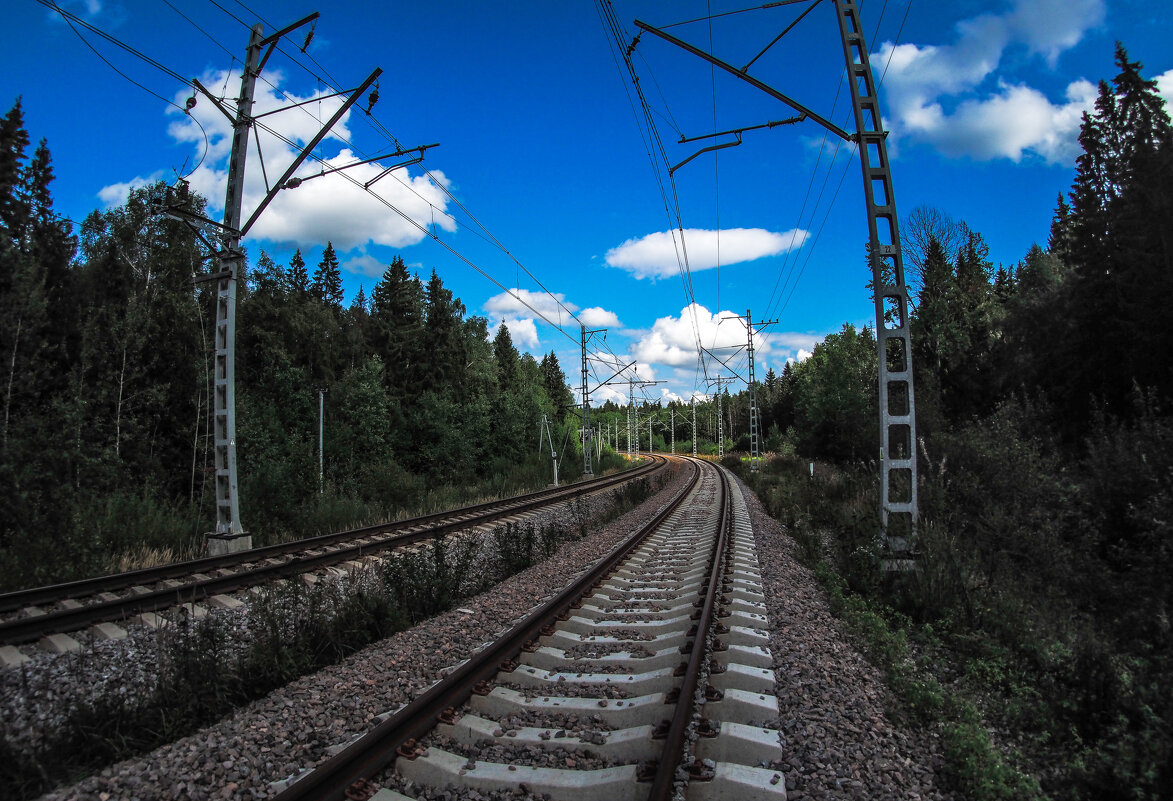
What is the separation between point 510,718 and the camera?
386 cm

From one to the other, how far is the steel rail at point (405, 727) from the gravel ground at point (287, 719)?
0.37 meters

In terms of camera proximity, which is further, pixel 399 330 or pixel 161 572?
pixel 399 330

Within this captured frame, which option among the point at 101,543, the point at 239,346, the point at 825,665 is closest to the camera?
the point at 825,665

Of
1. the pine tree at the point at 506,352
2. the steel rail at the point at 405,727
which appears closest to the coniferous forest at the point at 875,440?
the steel rail at the point at 405,727

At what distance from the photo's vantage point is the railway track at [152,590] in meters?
5.54

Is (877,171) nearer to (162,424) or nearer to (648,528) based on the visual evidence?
(648,528)

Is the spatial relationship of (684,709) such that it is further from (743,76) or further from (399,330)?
(399,330)

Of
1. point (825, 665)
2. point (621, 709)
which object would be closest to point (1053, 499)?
point (825, 665)

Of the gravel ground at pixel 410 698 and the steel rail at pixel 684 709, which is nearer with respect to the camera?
the steel rail at pixel 684 709

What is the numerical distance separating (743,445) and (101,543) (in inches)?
3700

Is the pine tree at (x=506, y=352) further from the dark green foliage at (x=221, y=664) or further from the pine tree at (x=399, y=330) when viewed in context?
the dark green foliage at (x=221, y=664)

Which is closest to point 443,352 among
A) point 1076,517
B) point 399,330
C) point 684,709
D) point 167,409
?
point 399,330

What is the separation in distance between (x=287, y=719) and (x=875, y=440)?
22238 millimetres

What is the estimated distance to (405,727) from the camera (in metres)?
3.54
